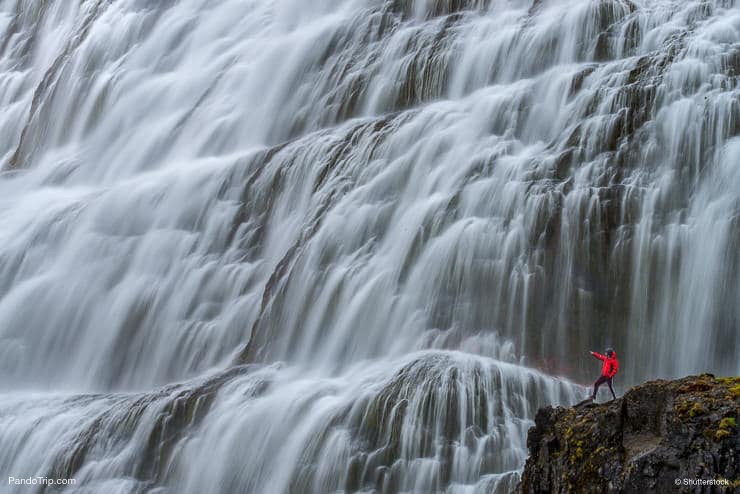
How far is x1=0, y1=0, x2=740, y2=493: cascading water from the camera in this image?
892 centimetres

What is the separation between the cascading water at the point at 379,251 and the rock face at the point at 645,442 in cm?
186

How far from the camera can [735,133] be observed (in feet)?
32.9

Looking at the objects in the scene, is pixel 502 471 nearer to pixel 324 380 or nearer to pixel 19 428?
pixel 324 380

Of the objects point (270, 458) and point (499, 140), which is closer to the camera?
point (270, 458)

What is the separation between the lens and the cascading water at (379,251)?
29.3 ft

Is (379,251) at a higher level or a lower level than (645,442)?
higher

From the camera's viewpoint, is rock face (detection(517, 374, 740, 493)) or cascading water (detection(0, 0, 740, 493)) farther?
cascading water (detection(0, 0, 740, 493))

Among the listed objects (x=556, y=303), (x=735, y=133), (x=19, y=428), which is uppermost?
(x=735, y=133)

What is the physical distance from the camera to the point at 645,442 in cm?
546

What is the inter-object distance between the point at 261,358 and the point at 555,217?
363 cm

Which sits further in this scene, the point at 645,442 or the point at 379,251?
the point at 379,251

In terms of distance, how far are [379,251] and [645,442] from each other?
593 cm

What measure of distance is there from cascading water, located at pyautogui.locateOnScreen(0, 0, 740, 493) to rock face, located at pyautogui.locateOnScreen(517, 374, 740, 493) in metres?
1.86

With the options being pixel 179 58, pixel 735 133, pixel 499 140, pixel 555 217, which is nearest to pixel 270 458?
pixel 555 217
